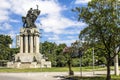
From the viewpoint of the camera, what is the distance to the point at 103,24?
29.5 meters

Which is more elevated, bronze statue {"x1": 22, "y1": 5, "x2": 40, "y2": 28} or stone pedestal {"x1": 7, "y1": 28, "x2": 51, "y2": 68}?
bronze statue {"x1": 22, "y1": 5, "x2": 40, "y2": 28}

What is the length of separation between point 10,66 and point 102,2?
134 feet

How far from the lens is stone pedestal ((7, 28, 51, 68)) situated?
66312 mm

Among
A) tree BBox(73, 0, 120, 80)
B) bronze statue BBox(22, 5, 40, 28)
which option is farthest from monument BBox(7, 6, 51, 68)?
tree BBox(73, 0, 120, 80)

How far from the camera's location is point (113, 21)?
96.0ft

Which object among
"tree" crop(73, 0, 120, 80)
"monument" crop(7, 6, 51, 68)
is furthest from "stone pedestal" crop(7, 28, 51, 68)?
"tree" crop(73, 0, 120, 80)

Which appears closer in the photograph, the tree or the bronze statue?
the tree

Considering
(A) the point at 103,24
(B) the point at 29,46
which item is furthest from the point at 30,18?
(A) the point at 103,24

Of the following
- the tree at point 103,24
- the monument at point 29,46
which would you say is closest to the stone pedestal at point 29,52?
the monument at point 29,46

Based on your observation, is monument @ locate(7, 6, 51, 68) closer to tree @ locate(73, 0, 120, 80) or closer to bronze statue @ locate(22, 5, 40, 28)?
bronze statue @ locate(22, 5, 40, 28)

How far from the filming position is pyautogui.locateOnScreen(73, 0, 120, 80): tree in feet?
96.1

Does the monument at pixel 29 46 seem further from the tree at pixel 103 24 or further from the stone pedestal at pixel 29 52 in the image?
the tree at pixel 103 24

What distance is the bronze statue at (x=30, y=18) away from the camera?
2729 inches

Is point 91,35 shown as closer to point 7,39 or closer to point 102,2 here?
point 102,2
